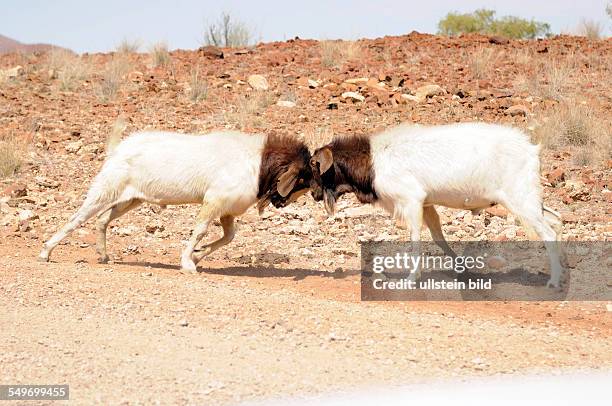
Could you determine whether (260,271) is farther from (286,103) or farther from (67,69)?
(67,69)

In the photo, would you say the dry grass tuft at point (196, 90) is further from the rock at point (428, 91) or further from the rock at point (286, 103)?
the rock at point (428, 91)

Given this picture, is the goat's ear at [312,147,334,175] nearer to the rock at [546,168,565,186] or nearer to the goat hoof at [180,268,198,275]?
the goat hoof at [180,268,198,275]

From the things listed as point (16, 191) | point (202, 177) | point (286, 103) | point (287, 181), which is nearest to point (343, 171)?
point (287, 181)

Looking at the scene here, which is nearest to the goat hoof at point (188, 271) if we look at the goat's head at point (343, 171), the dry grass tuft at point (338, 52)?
the goat's head at point (343, 171)

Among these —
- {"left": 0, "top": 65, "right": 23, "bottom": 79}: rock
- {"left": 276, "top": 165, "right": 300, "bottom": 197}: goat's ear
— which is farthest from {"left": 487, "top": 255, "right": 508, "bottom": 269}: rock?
{"left": 0, "top": 65, "right": 23, "bottom": 79}: rock

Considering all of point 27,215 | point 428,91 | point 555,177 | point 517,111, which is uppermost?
point 428,91

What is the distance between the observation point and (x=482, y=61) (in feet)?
75.0

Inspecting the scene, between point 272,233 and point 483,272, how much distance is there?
11.7 ft

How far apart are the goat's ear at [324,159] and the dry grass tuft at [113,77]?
1177 cm

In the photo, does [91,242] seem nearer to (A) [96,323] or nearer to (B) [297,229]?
(B) [297,229]

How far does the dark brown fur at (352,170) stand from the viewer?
448 inches

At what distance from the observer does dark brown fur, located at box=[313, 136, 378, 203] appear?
11.4 metres

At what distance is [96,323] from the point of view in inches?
341

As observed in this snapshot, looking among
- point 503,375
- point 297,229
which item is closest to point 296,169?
point 297,229
